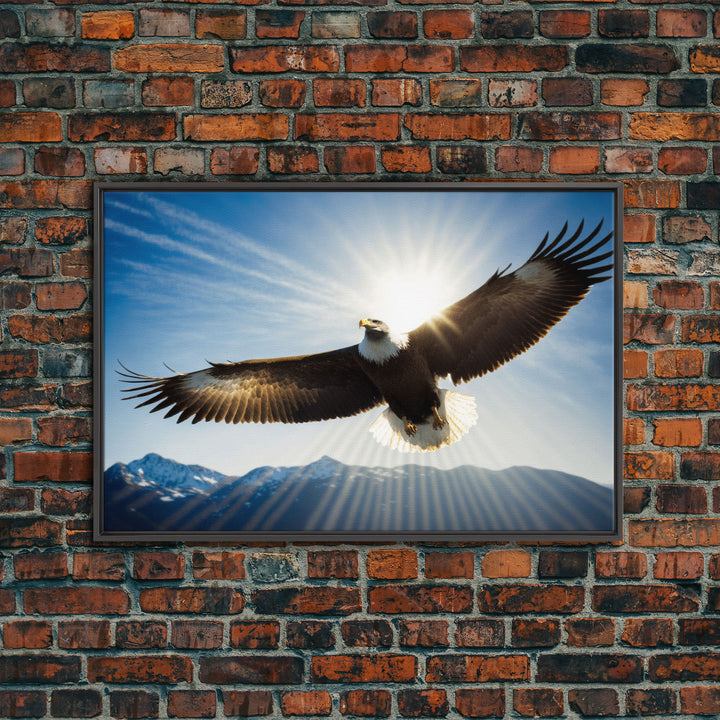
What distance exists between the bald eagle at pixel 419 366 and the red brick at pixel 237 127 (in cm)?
50

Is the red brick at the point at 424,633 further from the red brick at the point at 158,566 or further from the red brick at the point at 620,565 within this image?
the red brick at the point at 158,566

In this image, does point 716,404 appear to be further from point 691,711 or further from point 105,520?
point 105,520

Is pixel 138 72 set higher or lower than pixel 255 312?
higher

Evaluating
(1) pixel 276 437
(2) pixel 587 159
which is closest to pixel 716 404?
(2) pixel 587 159

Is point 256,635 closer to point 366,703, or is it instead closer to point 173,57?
point 366,703

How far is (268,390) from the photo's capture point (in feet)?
4.26

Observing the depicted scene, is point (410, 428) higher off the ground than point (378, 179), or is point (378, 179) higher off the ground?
point (378, 179)

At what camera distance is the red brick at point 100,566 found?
1.30 m

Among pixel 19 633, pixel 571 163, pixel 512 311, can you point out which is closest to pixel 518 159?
pixel 571 163

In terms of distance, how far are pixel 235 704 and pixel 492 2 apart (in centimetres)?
165

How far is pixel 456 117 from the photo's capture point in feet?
4.34

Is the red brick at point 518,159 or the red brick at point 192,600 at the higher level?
the red brick at point 518,159

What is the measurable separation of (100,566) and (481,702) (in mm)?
885

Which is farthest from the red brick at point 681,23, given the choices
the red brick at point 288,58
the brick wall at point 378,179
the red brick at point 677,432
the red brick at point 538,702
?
the red brick at point 538,702
